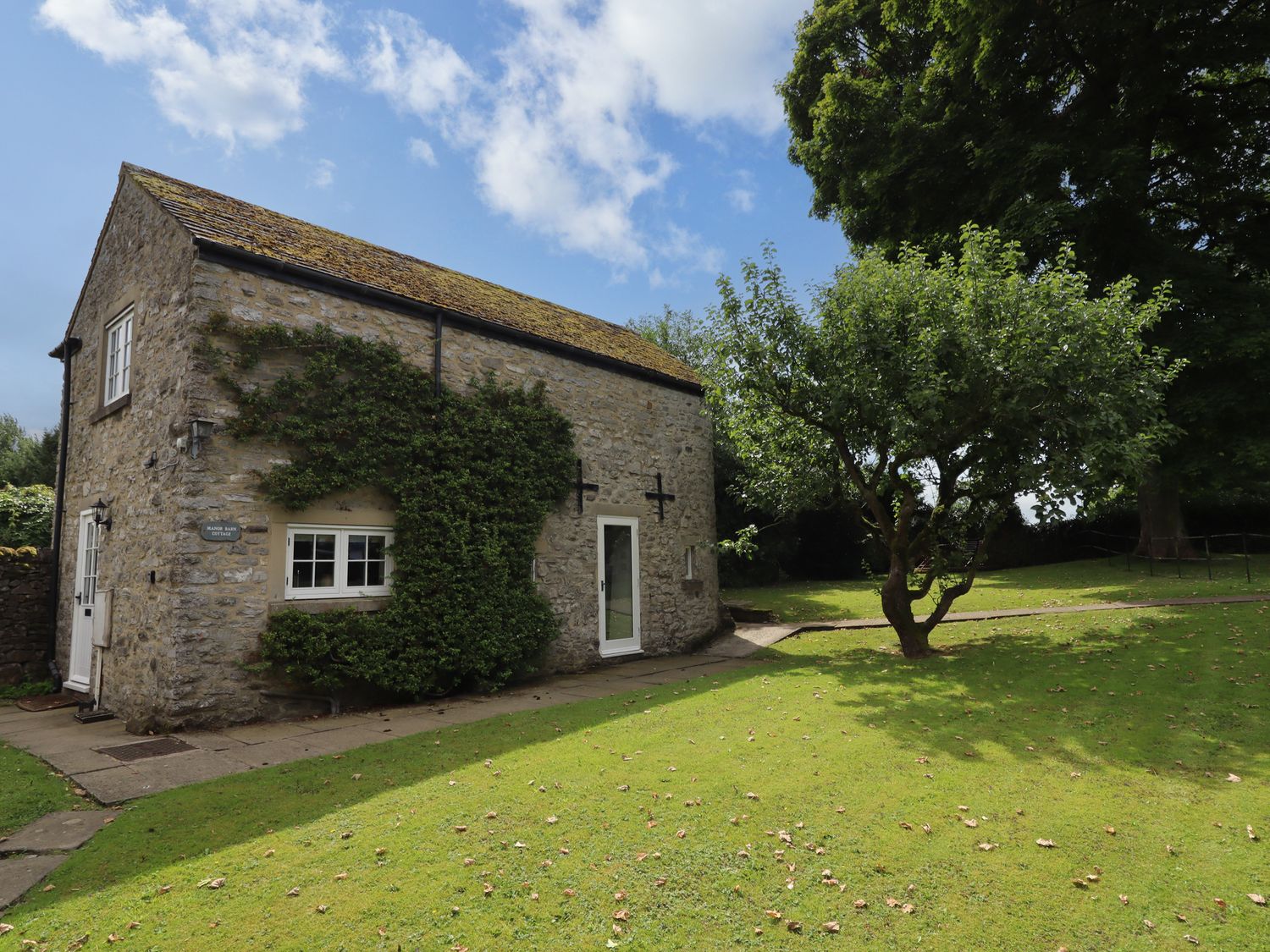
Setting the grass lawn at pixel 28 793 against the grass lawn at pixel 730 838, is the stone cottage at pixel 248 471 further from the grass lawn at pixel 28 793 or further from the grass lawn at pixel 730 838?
the grass lawn at pixel 730 838

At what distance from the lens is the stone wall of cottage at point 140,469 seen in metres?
7.46

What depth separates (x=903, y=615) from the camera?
10484mm

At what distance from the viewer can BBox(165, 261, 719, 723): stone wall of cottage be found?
7.43 meters

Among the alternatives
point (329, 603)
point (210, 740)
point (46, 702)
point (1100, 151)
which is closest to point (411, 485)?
point (329, 603)

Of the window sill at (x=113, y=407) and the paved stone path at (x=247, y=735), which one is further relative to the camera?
the window sill at (x=113, y=407)

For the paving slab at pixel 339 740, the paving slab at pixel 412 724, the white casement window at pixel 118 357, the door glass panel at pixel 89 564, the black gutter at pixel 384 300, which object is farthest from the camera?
the door glass panel at pixel 89 564

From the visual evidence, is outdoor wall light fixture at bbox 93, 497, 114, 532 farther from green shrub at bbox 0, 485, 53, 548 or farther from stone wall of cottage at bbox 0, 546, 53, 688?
green shrub at bbox 0, 485, 53, 548

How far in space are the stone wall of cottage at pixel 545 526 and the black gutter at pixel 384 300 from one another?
94 mm

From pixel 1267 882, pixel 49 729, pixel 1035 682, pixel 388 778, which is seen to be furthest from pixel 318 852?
pixel 1035 682

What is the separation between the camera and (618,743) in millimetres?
6430

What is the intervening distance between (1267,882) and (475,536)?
26.9 feet

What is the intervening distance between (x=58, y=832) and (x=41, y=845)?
0.71ft

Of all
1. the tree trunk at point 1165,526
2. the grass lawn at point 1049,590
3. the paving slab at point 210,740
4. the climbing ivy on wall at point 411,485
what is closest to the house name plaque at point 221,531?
the climbing ivy on wall at point 411,485

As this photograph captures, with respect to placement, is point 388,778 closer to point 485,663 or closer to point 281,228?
point 485,663
